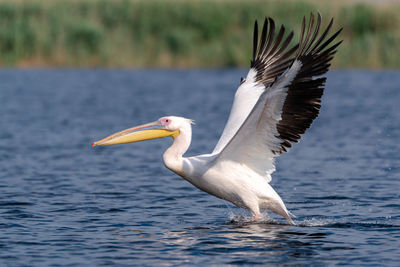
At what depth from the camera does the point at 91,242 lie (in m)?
6.74

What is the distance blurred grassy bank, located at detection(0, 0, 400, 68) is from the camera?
24453 mm

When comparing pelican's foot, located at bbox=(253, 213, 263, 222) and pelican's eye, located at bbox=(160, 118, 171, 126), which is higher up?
pelican's eye, located at bbox=(160, 118, 171, 126)

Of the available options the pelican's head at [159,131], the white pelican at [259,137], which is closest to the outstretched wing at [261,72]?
the white pelican at [259,137]

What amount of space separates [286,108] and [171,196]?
2.49 meters

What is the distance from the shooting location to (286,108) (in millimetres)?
7152

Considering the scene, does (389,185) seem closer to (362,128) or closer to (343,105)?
(362,128)

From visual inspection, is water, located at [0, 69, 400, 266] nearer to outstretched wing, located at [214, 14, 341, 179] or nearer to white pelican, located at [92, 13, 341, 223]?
white pelican, located at [92, 13, 341, 223]

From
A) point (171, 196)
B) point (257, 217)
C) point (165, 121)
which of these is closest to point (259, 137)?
point (257, 217)

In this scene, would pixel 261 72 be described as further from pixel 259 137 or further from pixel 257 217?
pixel 257 217

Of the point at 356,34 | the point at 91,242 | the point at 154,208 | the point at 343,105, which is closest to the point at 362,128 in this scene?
the point at 343,105

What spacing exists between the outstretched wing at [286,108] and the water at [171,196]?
74 centimetres

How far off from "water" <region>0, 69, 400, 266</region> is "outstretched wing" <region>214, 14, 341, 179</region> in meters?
0.74

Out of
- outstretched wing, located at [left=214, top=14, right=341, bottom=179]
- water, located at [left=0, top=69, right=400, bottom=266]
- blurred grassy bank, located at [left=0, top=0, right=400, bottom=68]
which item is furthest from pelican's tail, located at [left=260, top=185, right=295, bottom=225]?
blurred grassy bank, located at [left=0, top=0, right=400, bottom=68]

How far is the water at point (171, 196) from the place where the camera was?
6.46 m
